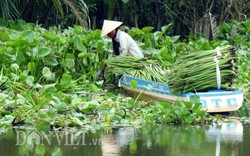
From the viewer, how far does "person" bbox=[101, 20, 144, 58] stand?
1134 cm

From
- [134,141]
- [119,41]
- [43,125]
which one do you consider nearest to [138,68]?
[119,41]

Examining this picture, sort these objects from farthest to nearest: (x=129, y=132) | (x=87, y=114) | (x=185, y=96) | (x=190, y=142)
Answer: (x=185, y=96), (x=87, y=114), (x=129, y=132), (x=190, y=142)

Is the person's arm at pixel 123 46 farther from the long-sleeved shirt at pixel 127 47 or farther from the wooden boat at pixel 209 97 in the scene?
the wooden boat at pixel 209 97

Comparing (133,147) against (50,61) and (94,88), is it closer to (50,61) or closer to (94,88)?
(94,88)

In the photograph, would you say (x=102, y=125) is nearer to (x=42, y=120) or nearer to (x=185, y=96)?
(x=42, y=120)

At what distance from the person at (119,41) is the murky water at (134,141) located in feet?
8.97

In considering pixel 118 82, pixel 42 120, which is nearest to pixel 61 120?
pixel 42 120

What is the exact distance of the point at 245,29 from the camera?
1534cm

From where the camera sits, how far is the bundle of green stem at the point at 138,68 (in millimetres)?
10544

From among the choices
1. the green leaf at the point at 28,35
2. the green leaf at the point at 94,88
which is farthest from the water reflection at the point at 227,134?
the green leaf at the point at 28,35

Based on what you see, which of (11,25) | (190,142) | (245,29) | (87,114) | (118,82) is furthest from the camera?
(245,29)

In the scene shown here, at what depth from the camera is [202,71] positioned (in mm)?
9633

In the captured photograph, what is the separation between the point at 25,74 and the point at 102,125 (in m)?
1.60
